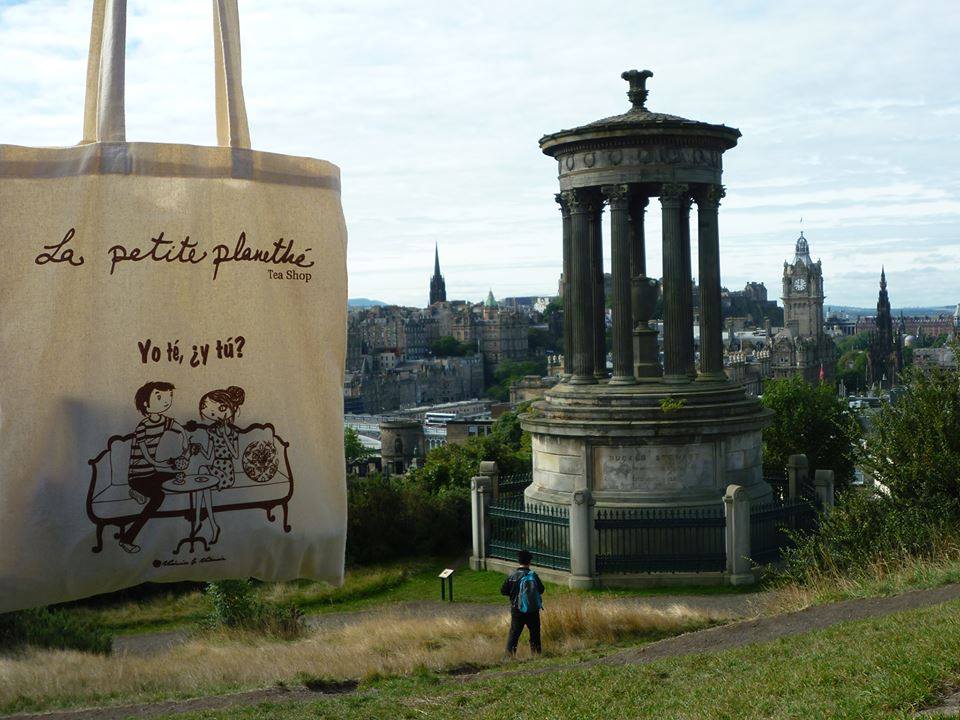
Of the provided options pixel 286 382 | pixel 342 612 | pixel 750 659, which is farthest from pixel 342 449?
pixel 342 612

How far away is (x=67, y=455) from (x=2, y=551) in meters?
0.28

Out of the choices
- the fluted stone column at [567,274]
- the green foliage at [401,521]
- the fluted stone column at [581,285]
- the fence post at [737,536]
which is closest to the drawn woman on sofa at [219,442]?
the fence post at [737,536]

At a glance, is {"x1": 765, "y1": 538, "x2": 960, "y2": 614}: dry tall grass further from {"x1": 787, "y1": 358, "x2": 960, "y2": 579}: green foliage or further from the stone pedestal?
the stone pedestal

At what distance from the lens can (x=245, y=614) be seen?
19.0 meters

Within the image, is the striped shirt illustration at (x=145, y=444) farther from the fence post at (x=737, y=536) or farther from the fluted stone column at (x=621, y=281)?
the fluted stone column at (x=621, y=281)

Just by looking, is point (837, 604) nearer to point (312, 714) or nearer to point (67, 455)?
point (312, 714)

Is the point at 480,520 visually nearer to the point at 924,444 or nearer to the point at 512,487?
the point at 512,487

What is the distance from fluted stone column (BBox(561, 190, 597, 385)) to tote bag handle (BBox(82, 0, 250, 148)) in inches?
902

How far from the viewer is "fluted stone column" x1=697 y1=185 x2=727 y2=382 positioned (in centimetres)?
2614

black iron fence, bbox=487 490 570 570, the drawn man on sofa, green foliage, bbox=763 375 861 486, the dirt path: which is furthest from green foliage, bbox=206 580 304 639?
green foliage, bbox=763 375 861 486

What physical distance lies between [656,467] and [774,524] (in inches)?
104

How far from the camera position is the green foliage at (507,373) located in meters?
180

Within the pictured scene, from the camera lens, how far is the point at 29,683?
13516 mm

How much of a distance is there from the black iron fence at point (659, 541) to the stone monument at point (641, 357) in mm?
745
